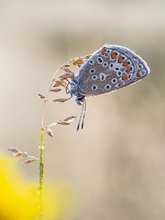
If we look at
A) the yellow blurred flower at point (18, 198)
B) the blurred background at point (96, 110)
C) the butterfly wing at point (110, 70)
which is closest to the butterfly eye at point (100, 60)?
the butterfly wing at point (110, 70)

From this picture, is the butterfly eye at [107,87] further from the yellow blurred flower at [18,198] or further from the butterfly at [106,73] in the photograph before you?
the yellow blurred flower at [18,198]

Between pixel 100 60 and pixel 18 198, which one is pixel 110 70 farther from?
pixel 18 198

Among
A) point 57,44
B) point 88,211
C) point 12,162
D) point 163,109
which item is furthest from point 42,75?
point 12,162

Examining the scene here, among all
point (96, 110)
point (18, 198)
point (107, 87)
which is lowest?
point (96, 110)

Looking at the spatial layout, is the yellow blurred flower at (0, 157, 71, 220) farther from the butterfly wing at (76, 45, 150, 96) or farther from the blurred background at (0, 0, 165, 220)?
the blurred background at (0, 0, 165, 220)

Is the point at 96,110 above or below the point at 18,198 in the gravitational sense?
below

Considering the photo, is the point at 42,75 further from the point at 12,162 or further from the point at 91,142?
the point at 12,162

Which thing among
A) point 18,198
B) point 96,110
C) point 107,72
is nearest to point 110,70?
point 107,72
